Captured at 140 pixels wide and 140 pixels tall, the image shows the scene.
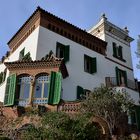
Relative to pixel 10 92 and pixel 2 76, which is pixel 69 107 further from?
pixel 2 76

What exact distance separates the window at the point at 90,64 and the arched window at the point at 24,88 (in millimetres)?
7549

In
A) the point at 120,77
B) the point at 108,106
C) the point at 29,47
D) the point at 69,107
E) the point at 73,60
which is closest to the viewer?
the point at 108,106

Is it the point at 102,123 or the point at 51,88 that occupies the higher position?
the point at 51,88

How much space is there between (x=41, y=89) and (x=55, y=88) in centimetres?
109

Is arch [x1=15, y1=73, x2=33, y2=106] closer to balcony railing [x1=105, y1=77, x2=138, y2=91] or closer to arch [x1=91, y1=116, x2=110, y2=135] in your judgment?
arch [x1=91, y1=116, x2=110, y2=135]

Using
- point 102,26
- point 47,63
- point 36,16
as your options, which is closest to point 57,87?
point 47,63

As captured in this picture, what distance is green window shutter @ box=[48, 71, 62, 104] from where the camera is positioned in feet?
76.6

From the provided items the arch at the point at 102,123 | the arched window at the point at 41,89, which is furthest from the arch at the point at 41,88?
the arch at the point at 102,123

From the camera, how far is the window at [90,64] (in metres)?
30.9

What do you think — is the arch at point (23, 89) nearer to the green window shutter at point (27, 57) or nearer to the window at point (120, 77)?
the green window shutter at point (27, 57)

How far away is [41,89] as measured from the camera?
2431 centimetres

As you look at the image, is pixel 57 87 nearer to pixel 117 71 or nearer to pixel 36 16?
pixel 36 16

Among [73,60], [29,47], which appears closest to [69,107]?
[73,60]

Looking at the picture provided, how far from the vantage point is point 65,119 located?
18141 millimetres
